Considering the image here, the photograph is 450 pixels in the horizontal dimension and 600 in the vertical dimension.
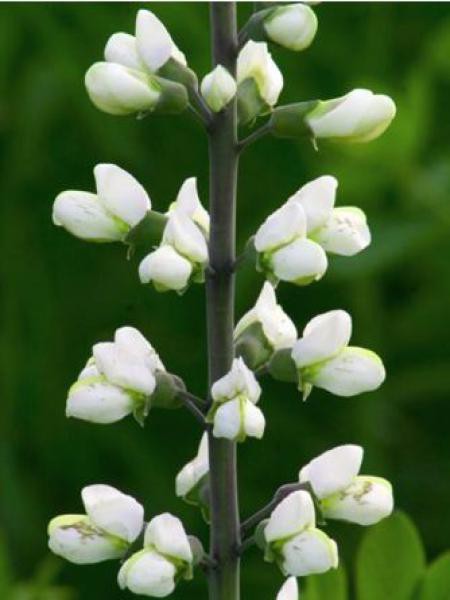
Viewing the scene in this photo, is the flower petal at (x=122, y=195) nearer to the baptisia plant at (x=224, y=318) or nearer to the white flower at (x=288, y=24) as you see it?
the baptisia plant at (x=224, y=318)

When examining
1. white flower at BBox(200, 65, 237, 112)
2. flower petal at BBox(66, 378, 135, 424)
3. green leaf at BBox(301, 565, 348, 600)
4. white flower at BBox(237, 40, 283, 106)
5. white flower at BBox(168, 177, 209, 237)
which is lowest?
green leaf at BBox(301, 565, 348, 600)

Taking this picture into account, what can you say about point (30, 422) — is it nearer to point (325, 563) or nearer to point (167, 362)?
point (167, 362)

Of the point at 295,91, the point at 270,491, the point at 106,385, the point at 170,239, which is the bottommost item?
the point at 270,491

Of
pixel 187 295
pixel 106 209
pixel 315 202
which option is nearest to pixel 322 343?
pixel 315 202

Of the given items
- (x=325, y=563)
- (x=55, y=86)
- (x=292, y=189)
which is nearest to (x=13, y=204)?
(x=55, y=86)

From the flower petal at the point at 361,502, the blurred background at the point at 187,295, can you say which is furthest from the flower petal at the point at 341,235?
the blurred background at the point at 187,295

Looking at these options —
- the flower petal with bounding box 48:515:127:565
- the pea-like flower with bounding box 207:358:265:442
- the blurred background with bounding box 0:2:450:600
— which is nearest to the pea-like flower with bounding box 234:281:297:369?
the pea-like flower with bounding box 207:358:265:442

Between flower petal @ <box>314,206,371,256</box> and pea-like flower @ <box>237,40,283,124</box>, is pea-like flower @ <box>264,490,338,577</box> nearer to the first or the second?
flower petal @ <box>314,206,371,256</box>
